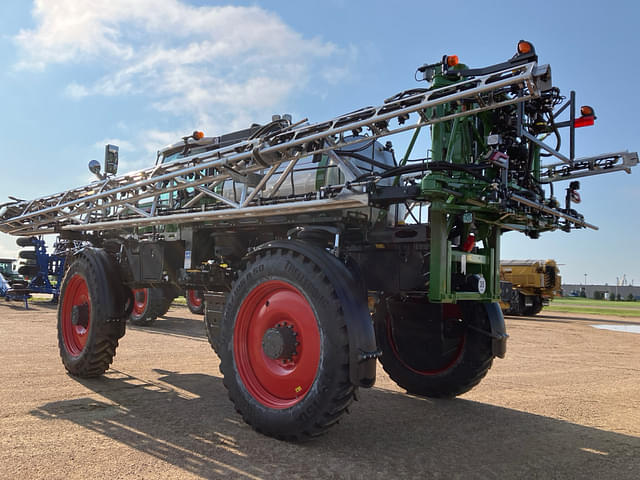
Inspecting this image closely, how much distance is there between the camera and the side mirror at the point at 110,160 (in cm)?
740

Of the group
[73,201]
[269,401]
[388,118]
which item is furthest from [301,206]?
[73,201]

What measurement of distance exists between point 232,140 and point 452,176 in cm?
345

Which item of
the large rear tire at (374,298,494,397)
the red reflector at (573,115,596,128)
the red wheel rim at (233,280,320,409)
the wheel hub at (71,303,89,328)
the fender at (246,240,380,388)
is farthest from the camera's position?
the wheel hub at (71,303,89,328)

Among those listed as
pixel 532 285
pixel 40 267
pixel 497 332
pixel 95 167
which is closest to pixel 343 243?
pixel 497 332

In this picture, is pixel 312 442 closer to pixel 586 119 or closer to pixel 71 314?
pixel 586 119

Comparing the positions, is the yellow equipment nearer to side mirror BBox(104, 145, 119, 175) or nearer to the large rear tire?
the large rear tire

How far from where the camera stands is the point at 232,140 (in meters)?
7.13

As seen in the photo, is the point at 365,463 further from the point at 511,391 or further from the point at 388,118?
the point at 511,391

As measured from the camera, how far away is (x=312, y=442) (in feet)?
14.3

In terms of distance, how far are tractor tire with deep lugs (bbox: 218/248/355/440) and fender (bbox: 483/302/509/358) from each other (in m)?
2.25

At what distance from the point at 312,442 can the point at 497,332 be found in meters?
2.50

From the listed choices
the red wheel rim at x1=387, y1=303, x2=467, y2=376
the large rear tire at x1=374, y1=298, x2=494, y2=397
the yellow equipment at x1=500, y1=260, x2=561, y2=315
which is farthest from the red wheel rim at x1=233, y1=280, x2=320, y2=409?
the yellow equipment at x1=500, y1=260, x2=561, y2=315

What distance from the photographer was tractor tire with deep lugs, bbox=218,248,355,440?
4141 millimetres

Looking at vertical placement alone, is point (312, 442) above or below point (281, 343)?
below
